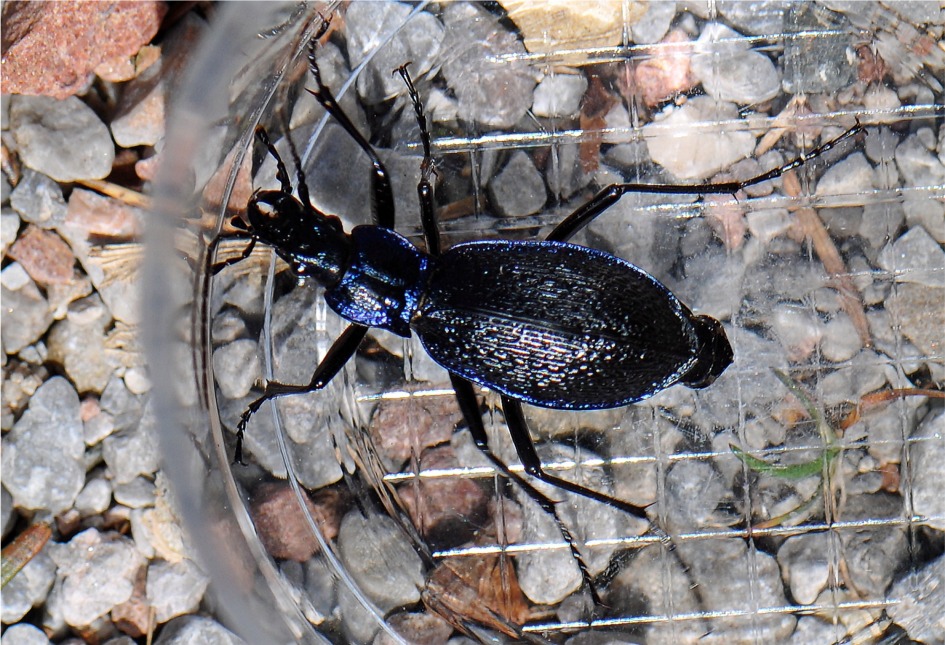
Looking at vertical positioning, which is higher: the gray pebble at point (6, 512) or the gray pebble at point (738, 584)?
the gray pebble at point (6, 512)

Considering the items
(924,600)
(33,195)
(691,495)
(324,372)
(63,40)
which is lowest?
(924,600)

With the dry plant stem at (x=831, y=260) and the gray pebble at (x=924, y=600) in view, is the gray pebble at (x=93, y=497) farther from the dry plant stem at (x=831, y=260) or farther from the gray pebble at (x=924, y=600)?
the gray pebble at (x=924, y=600)

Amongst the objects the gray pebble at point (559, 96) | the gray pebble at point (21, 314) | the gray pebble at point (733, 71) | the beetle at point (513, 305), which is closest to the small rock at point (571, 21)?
the gray pebble at point (559, 96)

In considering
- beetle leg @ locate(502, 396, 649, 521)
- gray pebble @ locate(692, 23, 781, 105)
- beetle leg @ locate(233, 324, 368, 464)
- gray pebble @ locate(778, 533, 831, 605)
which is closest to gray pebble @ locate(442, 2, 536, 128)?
gray pebble @ locate(692, 23, 781, 105)

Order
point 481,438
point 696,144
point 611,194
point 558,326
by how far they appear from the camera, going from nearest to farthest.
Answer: point 558,326, point 611,194, point 481,438, point 696,144

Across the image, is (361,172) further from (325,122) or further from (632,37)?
Result: (632,37)

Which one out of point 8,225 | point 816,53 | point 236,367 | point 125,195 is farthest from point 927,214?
point 8,225

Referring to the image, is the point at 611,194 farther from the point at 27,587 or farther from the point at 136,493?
the point at 27,587
